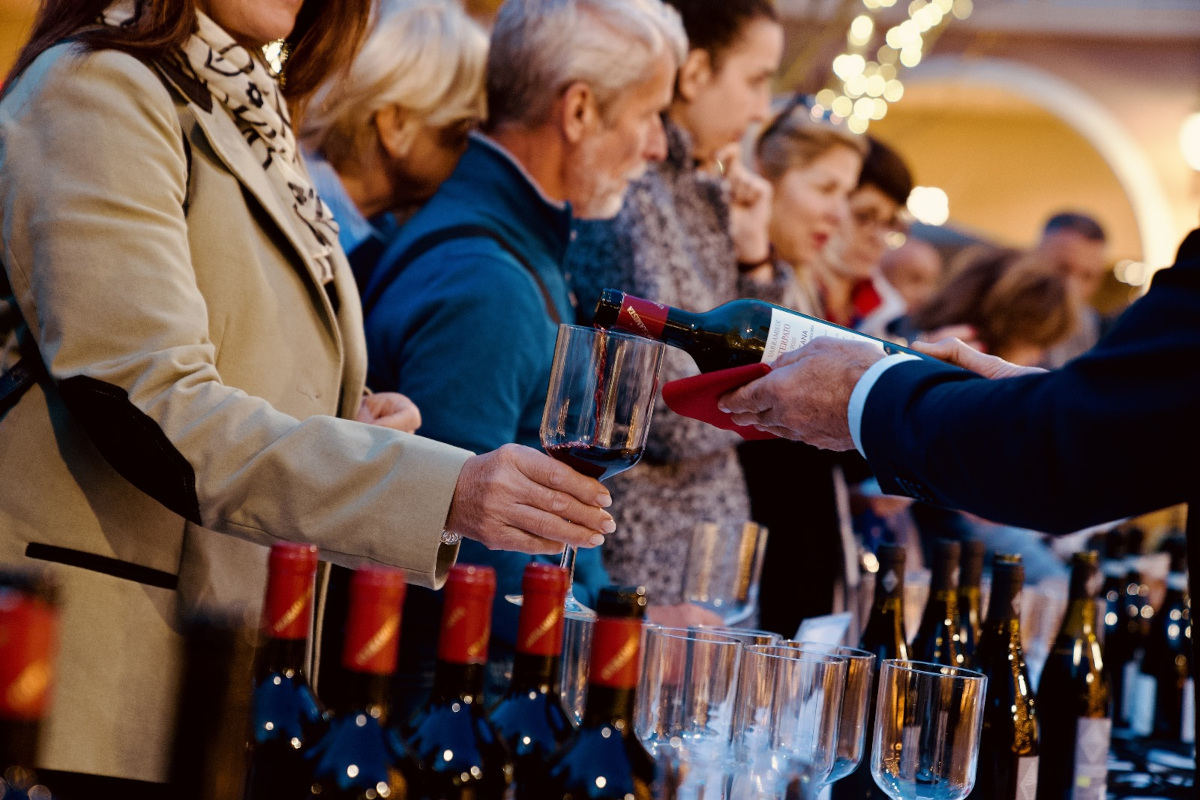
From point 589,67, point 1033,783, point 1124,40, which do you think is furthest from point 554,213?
point 1124,40

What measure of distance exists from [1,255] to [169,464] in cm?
29

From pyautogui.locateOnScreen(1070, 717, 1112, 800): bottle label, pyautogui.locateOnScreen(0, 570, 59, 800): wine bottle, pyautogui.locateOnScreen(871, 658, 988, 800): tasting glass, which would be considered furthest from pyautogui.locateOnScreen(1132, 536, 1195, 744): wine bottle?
pyautogui.locateOnScreen(0, 570, 59, 800): wine bottle

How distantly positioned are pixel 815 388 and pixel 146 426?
650 millimetres

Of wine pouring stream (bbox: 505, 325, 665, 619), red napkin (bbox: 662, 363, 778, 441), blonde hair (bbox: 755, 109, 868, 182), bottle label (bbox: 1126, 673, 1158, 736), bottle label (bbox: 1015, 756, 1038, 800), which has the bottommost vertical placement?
bottle label (bbox: 1015, 756, 1038, 800)

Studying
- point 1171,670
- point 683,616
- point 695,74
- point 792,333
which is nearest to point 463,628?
point 792,333

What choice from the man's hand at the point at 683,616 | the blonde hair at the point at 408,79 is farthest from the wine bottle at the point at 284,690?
the blonde hair at the point at 408,79

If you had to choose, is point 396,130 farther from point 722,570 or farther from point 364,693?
point 364,693

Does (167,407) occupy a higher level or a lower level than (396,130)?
lower

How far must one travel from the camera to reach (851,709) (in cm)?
112

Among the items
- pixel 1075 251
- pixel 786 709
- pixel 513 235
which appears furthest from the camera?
pixel 1075 251

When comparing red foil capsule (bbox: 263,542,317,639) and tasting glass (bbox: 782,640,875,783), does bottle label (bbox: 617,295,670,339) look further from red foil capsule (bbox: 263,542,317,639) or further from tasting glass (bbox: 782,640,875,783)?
red foil capsule (bbox: 263,542,317,639)

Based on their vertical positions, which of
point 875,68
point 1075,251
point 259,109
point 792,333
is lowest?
point 792,333

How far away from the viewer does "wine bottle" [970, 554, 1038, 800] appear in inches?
58.4

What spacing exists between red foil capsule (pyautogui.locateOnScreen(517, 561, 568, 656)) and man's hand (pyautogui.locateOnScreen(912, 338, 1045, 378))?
2.40 feet
